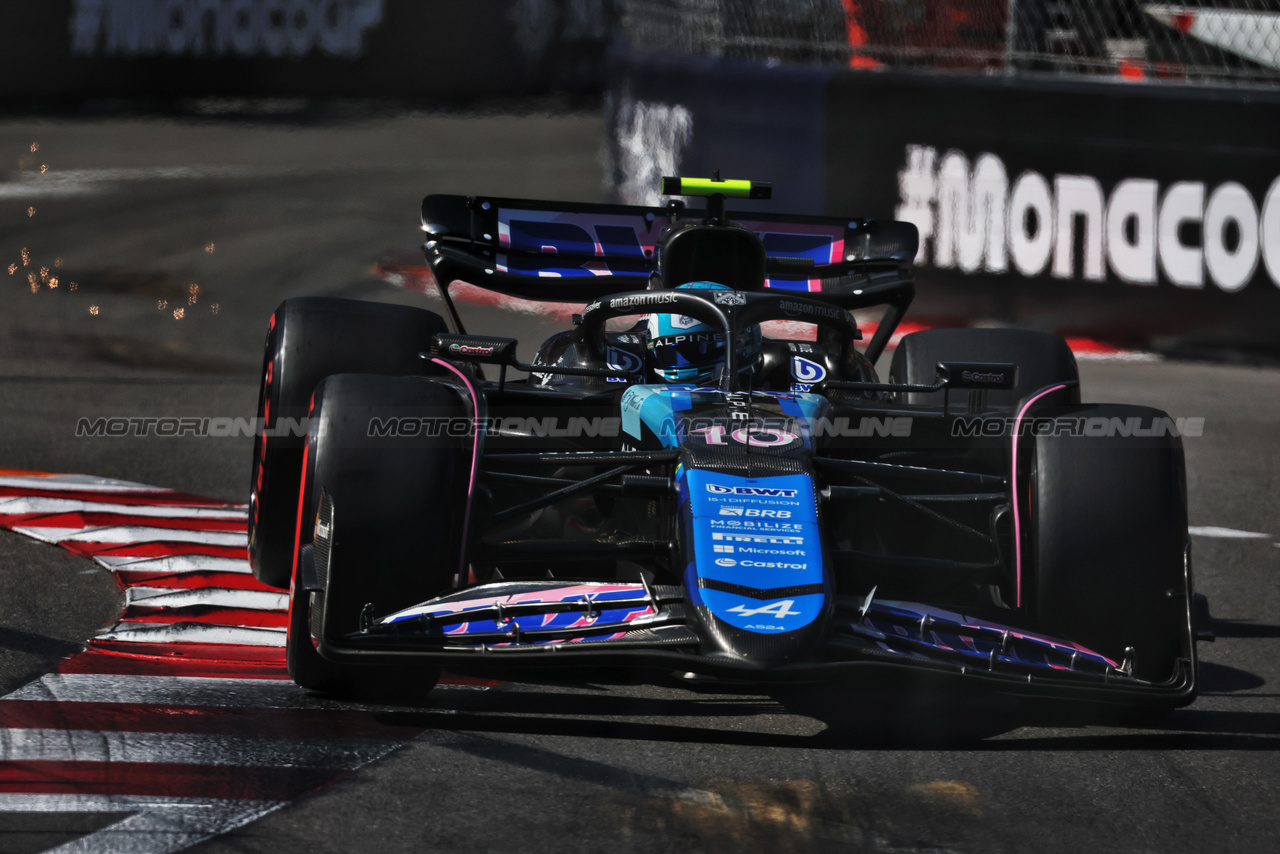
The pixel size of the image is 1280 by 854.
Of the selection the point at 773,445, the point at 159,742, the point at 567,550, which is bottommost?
the point at 159,742

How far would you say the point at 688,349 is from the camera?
5.14 meters

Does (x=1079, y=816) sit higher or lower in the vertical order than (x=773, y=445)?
lower

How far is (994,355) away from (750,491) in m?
1.92

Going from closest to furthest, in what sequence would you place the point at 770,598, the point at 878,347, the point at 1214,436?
the point at 770,598, the point at 878,347, the point at 1214,436

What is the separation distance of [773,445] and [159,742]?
1723 mm

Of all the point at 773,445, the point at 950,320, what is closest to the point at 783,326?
the point at 950,320

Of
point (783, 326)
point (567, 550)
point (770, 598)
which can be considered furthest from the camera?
point (783, 326)

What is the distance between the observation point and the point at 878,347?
19.9 ft

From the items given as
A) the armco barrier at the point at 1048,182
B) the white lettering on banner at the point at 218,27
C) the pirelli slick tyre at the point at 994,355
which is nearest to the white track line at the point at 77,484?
the pirelli slick tyre at the point at 994,355

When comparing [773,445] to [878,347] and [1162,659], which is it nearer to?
[1162,659]

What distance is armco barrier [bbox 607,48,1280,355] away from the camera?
9438mm

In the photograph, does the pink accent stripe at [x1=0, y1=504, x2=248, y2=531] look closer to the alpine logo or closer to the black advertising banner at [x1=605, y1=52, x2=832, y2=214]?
the alpine logo

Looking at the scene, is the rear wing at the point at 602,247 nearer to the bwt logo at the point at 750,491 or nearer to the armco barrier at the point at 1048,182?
the bwt logo at the point at 750,491

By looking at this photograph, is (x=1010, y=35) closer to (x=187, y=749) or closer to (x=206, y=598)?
(x=206, y=598)
